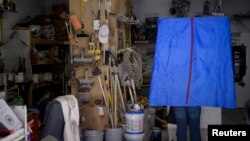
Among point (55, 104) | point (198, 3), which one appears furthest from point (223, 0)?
point (55, 104)

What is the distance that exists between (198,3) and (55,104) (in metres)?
5.64

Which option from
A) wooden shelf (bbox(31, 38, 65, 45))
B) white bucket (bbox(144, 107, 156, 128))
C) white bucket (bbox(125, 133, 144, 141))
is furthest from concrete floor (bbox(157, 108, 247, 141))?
wooden shelf (bbox(31, 38, 65, 45))

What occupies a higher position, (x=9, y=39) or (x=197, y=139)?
(x=9, y=39)


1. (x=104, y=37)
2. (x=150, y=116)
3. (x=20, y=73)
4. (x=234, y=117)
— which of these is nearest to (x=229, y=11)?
(x=234, y=117)

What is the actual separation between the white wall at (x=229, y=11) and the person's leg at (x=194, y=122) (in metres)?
4.15

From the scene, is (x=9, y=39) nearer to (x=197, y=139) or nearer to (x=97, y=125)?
(x=97, y=125)

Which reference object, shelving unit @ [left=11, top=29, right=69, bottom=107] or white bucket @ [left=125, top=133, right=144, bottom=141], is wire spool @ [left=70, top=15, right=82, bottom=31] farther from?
white bucket @ [left=125, top=133, right=144, bottom=141]

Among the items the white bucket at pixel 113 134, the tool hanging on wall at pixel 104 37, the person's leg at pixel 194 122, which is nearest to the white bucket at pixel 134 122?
the white bucket at pixel 113 134

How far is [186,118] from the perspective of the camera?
161 inches

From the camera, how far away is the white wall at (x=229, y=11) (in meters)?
7.77

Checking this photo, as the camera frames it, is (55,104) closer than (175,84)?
Yes

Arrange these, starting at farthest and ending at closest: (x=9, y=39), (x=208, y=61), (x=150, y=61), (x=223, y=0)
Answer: (x=223, y=0), (x=150, y=61), (x=9, y=39), (x=208, y=61)

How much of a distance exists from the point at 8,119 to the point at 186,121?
2209 mm

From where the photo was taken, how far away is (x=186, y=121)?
407 centimetres
